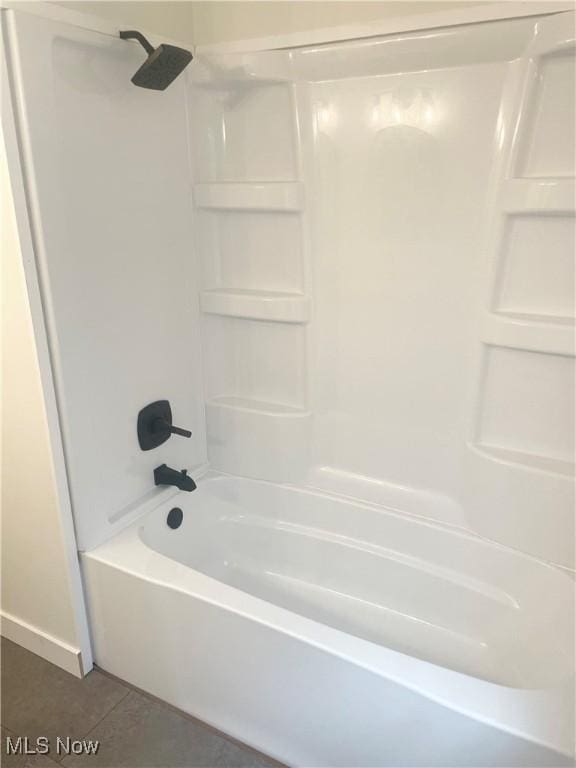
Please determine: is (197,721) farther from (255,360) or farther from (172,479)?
(255,360)

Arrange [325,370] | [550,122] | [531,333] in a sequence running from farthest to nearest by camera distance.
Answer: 1. [325,370]
2. [531,333]
3. [550,122]

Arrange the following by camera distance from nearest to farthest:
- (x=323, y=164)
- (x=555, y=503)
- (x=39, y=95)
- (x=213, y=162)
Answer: (x=39, y=95) → (x=555, y=503) → (x=323, y=164) → (x=213, y=162)

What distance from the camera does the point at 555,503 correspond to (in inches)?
60.4

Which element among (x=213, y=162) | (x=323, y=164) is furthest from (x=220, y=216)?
(x=323, y=164)

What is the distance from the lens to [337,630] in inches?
54.2

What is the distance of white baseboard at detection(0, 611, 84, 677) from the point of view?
1678 millimetres

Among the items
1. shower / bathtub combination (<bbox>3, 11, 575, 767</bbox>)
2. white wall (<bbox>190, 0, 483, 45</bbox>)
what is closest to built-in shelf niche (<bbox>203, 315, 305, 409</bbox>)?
shower / bathtub combination (<bbox>3, 11, 575, 767</bbox>)

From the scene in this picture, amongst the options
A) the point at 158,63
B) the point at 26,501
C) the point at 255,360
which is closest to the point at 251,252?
the point at 255,360

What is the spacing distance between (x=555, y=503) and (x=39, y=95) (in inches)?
62.5

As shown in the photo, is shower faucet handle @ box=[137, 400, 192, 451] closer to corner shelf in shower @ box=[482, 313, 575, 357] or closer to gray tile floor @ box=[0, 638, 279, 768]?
gray tile floor @ box=[0, 638, 279, 768]

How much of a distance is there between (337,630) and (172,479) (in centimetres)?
69

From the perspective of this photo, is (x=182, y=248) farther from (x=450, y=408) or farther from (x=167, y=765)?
(x=167, y=765)

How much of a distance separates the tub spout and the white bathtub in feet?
0.22

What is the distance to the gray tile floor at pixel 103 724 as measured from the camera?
145cm
